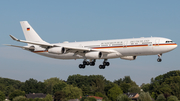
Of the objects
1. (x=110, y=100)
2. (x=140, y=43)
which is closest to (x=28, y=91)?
(x=110, y=100)

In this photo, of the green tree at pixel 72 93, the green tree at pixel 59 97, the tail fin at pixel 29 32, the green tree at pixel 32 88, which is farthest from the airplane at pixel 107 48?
the green tree at pixel 32 88

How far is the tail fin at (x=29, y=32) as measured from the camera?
284ft

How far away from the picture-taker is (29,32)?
86.8 metres

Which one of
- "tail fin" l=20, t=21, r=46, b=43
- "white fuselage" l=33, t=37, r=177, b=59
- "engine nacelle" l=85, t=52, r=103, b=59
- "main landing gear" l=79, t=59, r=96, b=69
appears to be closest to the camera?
"white fuselage" l=33, t=37, r=177, b=59

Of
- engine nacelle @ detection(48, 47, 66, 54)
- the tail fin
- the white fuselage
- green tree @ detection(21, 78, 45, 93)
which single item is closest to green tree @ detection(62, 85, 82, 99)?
green tree @ detection(21, 78, 45, 93)

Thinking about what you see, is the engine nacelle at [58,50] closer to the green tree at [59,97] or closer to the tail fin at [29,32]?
the tail fin at [29,32]

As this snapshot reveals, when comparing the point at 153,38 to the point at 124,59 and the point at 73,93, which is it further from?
the point at 73,93

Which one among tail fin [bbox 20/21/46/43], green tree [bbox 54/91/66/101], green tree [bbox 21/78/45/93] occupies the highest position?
tail fin [bbox 20/21/46/43]

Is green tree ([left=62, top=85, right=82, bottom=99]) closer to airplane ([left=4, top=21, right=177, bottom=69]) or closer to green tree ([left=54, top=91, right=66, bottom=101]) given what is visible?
green tree ([left=54, top=91, right=66, bottom=101])

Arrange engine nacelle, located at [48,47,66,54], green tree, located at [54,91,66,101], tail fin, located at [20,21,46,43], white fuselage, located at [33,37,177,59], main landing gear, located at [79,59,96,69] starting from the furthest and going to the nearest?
green tree, located at [54,91,66,101] → tail fin, located at [20,21,46,43] → main landing gear, located at [79,59,96,69] → engine nacelle, located at [48,47,66,54] → white fuselage, located at [33,37,177,59]

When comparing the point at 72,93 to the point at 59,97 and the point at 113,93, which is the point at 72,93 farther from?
the point at 113,93

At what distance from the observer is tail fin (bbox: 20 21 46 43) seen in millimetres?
86562

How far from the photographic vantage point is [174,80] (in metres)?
188

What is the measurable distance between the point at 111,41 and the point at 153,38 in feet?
30.7
